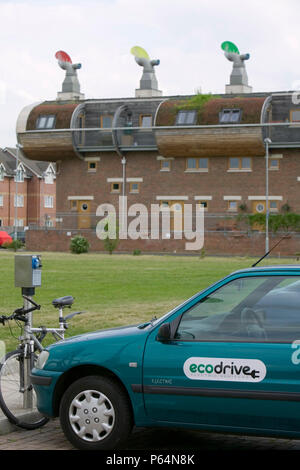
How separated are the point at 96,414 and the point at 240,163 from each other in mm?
61466

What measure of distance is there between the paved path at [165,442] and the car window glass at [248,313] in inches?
41.7

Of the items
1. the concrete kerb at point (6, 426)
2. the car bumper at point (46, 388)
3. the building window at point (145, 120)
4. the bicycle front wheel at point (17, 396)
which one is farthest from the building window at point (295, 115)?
the car bumper at point (46, 388)

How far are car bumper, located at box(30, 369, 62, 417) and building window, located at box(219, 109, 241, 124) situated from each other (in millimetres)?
58334

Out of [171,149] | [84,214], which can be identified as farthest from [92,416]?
[84,214]

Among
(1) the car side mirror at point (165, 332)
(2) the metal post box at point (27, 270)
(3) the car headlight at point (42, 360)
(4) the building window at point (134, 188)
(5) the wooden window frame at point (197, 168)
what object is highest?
(5) the wooden window frame at point (197, 168)

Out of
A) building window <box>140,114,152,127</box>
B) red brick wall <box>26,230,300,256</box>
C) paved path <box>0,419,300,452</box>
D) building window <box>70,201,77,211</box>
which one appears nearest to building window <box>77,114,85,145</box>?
building window <box>140,114,152,127</box>

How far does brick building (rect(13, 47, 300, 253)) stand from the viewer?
6494cm

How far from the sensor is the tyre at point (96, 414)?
6605 mm

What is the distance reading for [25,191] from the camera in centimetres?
10412

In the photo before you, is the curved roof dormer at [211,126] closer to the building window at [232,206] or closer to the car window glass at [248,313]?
the building window at [232,206]

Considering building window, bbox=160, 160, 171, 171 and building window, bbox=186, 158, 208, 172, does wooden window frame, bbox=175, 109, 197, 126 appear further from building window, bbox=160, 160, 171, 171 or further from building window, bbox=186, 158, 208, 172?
building window, bbox=160, 160, 171, 171

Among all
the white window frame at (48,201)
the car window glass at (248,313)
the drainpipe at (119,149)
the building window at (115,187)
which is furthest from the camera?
the white window frame at (48,201)
